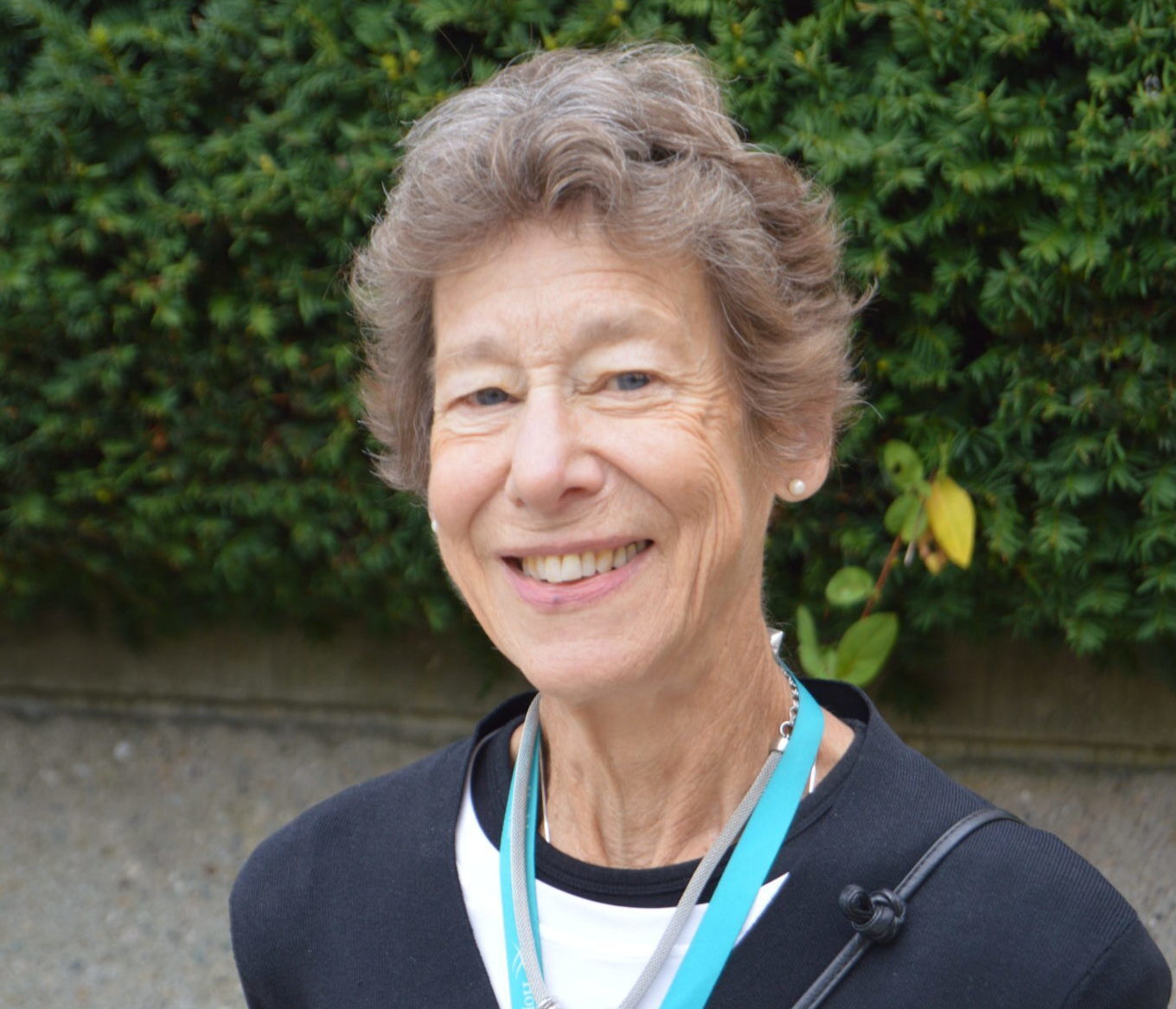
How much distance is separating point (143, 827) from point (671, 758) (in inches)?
110

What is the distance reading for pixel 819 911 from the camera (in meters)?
1.73

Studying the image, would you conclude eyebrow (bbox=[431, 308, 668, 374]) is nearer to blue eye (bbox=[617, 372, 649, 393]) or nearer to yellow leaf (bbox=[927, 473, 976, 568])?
blue eye (bbox=[617, 372, 649, 393])

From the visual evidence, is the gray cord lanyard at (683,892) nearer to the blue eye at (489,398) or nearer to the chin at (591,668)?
the chin at (591,668)

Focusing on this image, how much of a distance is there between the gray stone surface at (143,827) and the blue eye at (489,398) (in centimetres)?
227

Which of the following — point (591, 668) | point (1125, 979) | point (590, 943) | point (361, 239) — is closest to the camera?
point (1125, 979)

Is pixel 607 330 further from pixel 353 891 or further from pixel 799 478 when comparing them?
pixel 353 891

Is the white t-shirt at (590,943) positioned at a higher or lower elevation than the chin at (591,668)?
lower

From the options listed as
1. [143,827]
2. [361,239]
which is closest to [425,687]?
[143,827]

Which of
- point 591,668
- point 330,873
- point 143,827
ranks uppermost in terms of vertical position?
point 591,668

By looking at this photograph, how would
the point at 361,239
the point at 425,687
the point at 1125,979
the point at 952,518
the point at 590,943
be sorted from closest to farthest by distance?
the point at 1125,979 < the point at 590,943 < the point at 952,518 < the point at 361,239 < the point at 425,687

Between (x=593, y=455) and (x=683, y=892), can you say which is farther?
(x=683, y=892)

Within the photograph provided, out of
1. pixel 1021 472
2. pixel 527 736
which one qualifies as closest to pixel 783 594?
pixel 1021 472

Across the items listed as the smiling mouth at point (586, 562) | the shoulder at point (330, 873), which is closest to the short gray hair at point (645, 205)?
the smiling mouth at point (586, 562)

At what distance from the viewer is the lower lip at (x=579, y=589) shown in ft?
5.72
